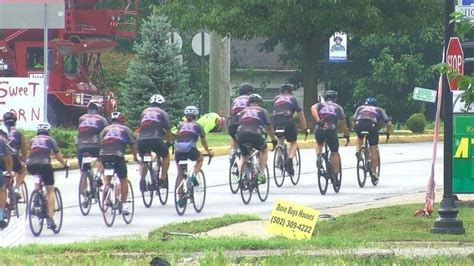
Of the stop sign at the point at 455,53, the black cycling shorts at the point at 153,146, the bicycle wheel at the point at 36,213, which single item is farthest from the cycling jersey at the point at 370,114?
the stop sign at the point at 455,53

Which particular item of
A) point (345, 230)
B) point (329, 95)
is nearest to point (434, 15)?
point (329, 95)

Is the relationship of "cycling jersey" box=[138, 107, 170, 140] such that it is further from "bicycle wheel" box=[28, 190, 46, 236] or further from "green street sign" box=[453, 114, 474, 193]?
"green street sign" box=[453, 114, 474, 193]

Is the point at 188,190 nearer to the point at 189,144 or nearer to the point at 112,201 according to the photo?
the point at 189,144

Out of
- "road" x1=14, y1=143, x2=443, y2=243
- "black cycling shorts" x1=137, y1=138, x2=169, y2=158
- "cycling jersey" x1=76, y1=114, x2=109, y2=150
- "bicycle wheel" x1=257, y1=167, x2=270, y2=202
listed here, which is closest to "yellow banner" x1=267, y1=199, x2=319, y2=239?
"road" x1=14, y1=143, x2=443, y2=243

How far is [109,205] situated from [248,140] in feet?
11.0

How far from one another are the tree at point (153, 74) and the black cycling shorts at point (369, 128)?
1474cm

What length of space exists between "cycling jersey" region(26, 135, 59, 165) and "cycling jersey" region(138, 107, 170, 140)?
7.59 ft

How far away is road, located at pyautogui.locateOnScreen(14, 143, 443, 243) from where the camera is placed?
61.5 feet

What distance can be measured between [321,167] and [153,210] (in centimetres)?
319

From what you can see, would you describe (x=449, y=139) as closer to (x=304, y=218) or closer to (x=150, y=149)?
(x=304, y=218)

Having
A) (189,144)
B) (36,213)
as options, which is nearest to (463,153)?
(189,144)

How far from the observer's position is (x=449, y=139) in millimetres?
15688

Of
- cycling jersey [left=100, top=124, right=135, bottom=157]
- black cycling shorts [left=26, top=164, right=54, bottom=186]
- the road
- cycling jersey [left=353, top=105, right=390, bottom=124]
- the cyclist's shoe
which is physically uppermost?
cycling jersey [left=353, top=105, right=390, bottom=124]

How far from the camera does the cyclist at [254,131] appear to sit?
21.8 m
